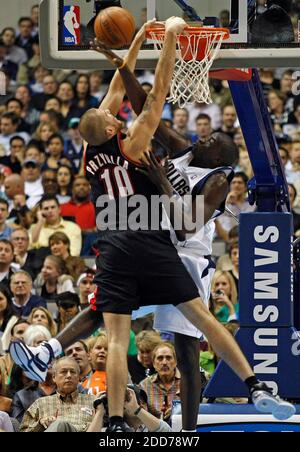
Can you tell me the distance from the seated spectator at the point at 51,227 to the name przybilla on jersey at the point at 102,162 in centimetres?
590

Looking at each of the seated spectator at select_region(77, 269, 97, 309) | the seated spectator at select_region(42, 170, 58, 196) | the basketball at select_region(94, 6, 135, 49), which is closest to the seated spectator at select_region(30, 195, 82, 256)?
the seated spectator at select_region(42, 170, 58, 196)

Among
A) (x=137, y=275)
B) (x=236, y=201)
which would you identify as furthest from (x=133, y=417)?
(x=236, y=201)

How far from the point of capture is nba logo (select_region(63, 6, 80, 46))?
29.9 feet

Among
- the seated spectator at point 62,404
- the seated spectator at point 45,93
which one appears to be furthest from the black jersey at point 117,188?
the seated spectator at point 45,93

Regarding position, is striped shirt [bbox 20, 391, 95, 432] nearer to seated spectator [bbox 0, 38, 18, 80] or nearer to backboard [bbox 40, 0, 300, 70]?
backboard [bbox 40, 0, 300, 70]

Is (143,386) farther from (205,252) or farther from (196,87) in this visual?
(196,87)

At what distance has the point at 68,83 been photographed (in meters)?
17.2

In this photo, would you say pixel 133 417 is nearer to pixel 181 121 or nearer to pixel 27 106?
pixel 181 121

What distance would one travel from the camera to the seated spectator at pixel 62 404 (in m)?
10.4

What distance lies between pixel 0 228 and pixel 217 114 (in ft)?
10.8

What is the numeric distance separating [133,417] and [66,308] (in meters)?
3.62

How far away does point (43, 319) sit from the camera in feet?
40.0

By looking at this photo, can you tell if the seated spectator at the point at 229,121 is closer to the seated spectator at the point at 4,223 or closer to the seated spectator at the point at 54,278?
the seated spectator at the point at 4,223

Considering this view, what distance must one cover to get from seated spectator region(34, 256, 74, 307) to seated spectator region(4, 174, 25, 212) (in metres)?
1.93
